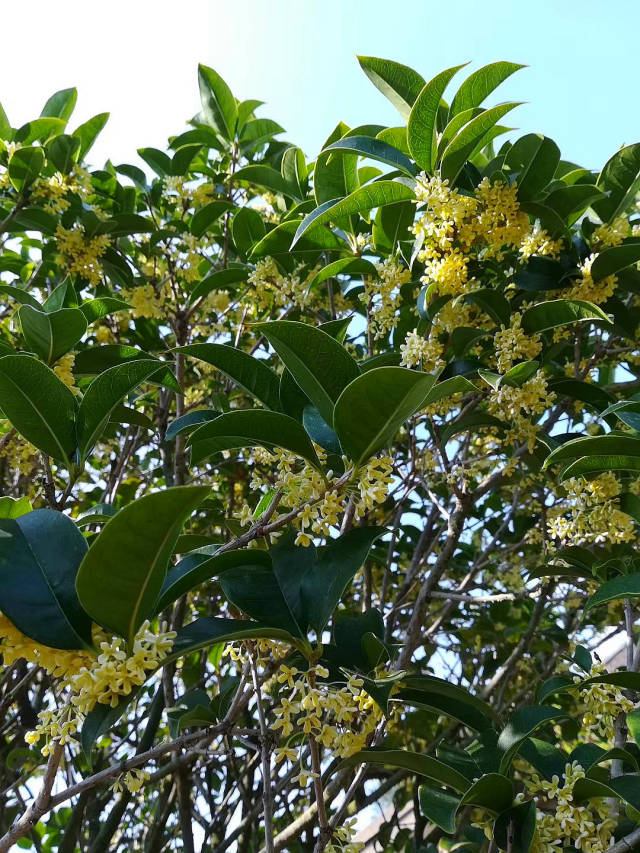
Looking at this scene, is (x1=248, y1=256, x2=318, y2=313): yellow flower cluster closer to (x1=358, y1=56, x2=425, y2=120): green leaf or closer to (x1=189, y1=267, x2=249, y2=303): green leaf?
(x1=189, y1=267, x2=249, y2=303): green leaf

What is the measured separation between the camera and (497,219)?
88.9 inches

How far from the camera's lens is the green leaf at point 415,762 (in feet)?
5.09

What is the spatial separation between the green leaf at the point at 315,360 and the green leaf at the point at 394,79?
3.90 feet

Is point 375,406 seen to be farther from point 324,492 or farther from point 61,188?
point 61,188

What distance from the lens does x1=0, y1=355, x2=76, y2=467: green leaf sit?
4.87 ft

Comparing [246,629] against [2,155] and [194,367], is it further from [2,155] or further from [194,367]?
[194,367]

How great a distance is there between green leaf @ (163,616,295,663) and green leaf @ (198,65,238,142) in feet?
9.03

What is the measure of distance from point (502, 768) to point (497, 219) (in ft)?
4.92

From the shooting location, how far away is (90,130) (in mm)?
3322

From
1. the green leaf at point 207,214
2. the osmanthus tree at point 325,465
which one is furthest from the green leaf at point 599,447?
the green leaf at point 207,214

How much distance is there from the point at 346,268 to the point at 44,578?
1.70 m

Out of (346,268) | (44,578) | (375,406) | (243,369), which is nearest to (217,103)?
(346,268)

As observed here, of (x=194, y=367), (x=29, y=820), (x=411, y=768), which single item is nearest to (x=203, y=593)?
(x=194, y=367)

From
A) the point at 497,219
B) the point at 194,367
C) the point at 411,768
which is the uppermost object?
the point at 497,219
